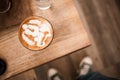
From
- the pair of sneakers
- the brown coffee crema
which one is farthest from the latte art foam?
the pair of sneakers

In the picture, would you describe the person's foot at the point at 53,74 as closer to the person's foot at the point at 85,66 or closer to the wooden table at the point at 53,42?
the person's foot at the point at 85,66

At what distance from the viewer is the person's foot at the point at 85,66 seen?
1.54m

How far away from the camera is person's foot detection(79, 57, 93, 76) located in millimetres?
1538

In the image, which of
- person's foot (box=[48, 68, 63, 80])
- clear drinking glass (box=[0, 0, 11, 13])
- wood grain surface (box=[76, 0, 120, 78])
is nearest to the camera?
clear drinking glass (box=[0, 0, 11, 13])

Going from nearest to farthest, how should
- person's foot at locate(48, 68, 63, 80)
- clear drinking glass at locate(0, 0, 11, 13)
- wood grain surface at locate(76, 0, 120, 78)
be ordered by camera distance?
clear drinking glass at locate(0, 0, 11, 13)
person's foot at locate(48, 68, 63, 80)
wood grain surface at locate(76, 0, 120, 78)

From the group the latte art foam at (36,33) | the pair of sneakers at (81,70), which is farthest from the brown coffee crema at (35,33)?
the pair of sneakers at (81,70)

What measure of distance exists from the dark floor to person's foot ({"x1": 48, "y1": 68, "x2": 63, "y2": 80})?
1.8 inches

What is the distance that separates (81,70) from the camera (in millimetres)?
1539

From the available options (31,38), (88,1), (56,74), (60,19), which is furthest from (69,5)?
(88,1)

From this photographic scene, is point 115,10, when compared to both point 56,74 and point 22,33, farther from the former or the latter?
point 22,33

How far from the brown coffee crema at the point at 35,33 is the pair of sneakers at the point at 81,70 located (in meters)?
0.64

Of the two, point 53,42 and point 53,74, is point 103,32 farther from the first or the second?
point 53,42

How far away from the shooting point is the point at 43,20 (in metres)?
0.90

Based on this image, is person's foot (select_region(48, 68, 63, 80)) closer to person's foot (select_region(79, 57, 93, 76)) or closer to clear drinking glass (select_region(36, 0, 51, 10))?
person's foot (select_region(79, 57, 93, 76))
